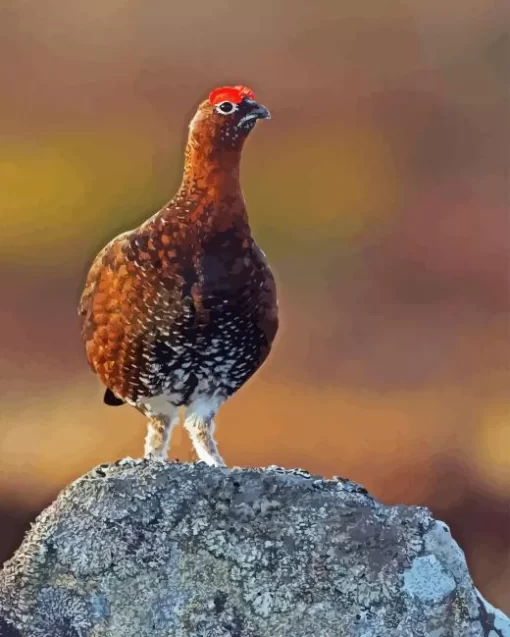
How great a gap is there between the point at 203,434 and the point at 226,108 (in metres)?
0.63

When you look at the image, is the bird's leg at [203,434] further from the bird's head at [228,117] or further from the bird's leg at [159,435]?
the bird's head at [228,117]

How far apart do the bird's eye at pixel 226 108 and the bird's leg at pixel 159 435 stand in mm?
611

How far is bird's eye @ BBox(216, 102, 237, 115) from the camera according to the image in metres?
1.65

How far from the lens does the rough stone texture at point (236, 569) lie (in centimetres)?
143

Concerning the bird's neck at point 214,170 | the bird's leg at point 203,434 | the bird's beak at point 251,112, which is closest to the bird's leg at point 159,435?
the bird's leg at point 203,434

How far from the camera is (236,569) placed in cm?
146

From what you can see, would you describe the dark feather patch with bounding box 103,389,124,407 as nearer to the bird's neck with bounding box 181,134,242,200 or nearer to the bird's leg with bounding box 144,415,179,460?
the bird's leg with bounding box 144,415,179,460

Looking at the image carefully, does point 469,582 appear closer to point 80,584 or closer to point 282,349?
point 80,584

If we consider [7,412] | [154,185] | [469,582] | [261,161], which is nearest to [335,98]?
[261,161]

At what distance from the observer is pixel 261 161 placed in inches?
84.2

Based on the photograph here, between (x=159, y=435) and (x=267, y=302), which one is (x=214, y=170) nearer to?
(x=267, y=302)

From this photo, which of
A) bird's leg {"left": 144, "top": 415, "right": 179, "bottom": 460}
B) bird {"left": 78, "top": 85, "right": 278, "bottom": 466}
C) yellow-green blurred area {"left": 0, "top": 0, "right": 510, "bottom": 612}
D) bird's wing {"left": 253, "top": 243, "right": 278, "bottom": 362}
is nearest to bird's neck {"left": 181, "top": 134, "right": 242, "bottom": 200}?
bird {"left": 78, "top": 85, "right": 278, "bottom": 466}

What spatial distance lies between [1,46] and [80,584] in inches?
49.9

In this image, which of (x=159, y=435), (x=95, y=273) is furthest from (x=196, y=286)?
(x=159, y=435)
